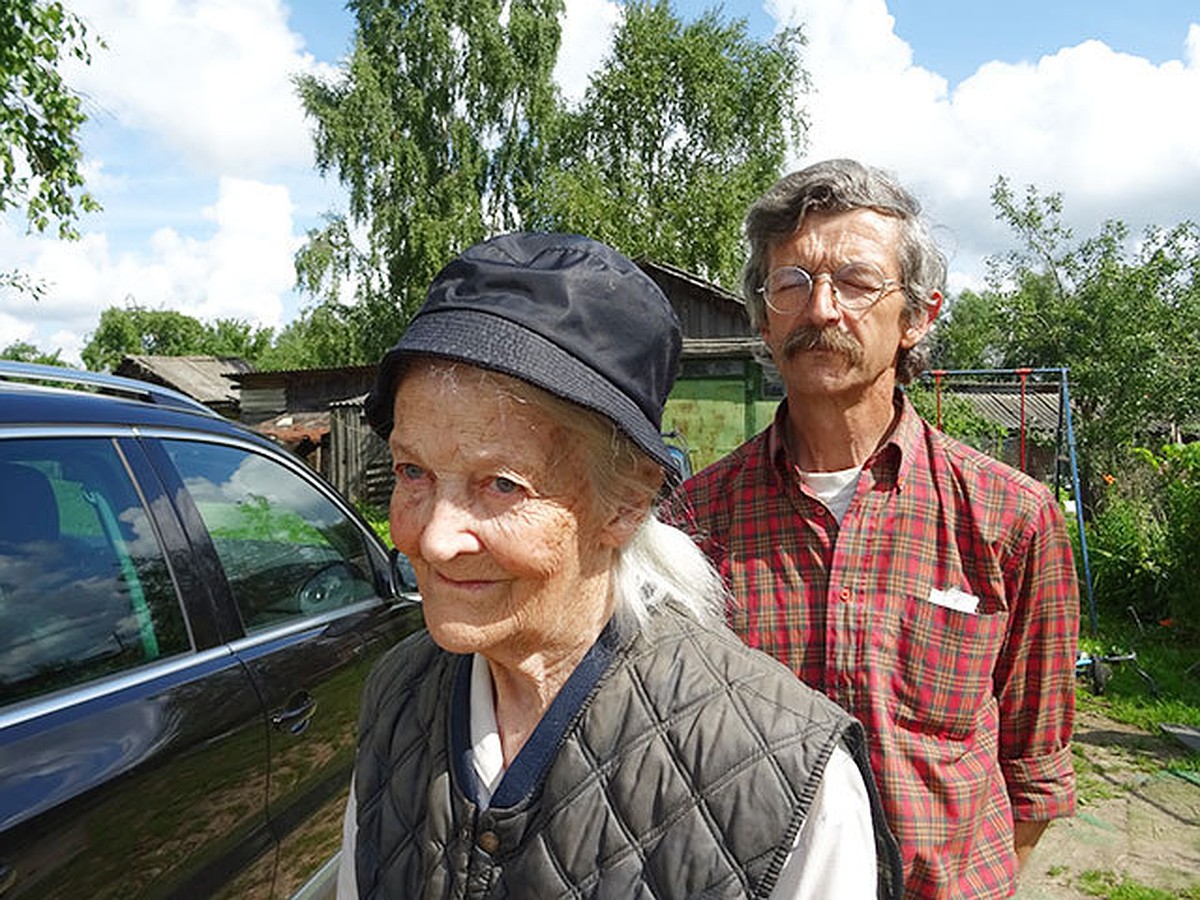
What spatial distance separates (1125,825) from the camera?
457 cm

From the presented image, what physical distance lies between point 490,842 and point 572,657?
23 centimetres

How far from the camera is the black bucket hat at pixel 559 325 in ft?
3.16

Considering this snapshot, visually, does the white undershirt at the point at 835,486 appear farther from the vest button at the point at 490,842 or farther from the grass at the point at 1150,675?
the grass at the point at 1150,675

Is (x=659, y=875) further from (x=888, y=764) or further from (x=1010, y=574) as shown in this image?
(x=1010, y=574)

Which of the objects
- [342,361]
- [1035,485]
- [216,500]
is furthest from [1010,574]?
[342,361]

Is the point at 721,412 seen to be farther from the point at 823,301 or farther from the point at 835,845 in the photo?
the point at 835,845

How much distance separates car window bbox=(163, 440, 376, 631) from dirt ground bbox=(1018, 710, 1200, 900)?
3.19 m

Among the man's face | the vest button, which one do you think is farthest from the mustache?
the vest button

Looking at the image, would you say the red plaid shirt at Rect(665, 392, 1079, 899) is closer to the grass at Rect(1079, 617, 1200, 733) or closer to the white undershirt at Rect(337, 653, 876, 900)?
the white undershirt at Rect(337, 653, 876, 900)

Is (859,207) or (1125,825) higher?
(859,207)

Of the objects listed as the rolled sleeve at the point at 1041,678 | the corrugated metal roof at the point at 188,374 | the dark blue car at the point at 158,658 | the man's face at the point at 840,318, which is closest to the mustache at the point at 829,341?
the man's face at the point at 840,318

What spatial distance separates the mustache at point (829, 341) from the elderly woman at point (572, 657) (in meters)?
0.63

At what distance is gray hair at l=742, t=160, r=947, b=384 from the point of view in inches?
65.1

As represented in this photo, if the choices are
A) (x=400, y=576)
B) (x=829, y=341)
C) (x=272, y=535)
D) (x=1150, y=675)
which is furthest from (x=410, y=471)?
(x=1150, y=675)
